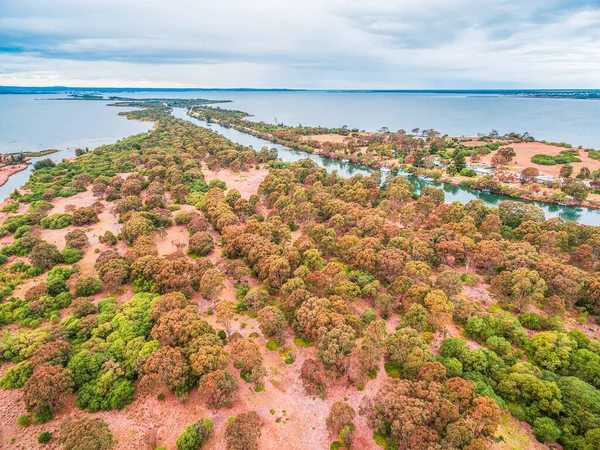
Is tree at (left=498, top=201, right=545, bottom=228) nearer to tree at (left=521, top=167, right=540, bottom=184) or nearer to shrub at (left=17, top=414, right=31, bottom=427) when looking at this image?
tree at (left=521, top=167, right=540, bottom=184)

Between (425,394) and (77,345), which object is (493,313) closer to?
(425,394)

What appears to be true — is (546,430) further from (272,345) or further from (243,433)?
(272,345)

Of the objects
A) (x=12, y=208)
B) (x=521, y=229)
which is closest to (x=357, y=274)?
(x=521, y=229)

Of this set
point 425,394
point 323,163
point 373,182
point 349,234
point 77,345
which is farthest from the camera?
point 323,163

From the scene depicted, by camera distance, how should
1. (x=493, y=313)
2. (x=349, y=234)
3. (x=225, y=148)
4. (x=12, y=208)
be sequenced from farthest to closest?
(x=225, y=148)
(x=12, y=208)
(x=349, y=234)
(x=493, y=313)

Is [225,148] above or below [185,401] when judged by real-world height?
above
